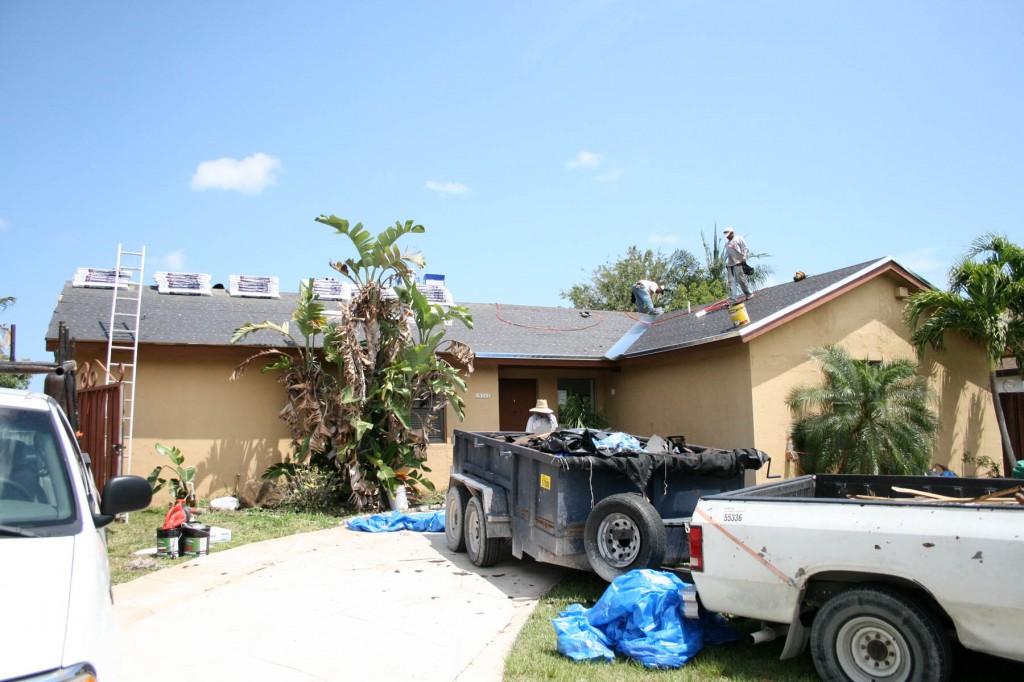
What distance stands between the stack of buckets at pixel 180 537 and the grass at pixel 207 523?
5.7 inches

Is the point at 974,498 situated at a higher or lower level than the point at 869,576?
higher

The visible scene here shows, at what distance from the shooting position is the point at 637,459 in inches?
278

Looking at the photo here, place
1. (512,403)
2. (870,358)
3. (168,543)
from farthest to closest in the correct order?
(512,403) < (870,358) < (168,543)

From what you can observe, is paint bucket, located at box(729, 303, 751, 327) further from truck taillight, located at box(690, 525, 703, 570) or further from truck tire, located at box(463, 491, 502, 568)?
truck taillight, located at box(690, 525, 703, 570)

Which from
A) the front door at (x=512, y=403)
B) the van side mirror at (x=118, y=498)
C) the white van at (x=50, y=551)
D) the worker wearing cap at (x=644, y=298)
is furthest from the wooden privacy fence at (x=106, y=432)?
the worker wearing cap at (x=644, y=298)

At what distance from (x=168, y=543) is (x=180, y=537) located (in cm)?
17

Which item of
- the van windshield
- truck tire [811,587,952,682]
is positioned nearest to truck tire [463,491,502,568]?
truck tire [811,587,952,682]

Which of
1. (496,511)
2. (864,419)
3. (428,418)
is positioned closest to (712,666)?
(496,511)

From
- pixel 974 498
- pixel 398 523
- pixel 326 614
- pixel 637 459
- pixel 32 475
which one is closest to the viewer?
pixel 32 475

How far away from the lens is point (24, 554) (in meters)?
3.09

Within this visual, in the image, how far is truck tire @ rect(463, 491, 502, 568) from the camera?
8453 millimetres

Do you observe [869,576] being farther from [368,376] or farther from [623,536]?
[368,376]

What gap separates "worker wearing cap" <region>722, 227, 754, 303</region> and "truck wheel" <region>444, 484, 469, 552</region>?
865 centimetres

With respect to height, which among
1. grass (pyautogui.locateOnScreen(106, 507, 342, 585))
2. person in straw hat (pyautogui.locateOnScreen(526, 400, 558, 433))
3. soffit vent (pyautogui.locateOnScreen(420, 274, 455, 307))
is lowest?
grass (pyautogui.locateOnScreen(106, 507, 342, 585))
